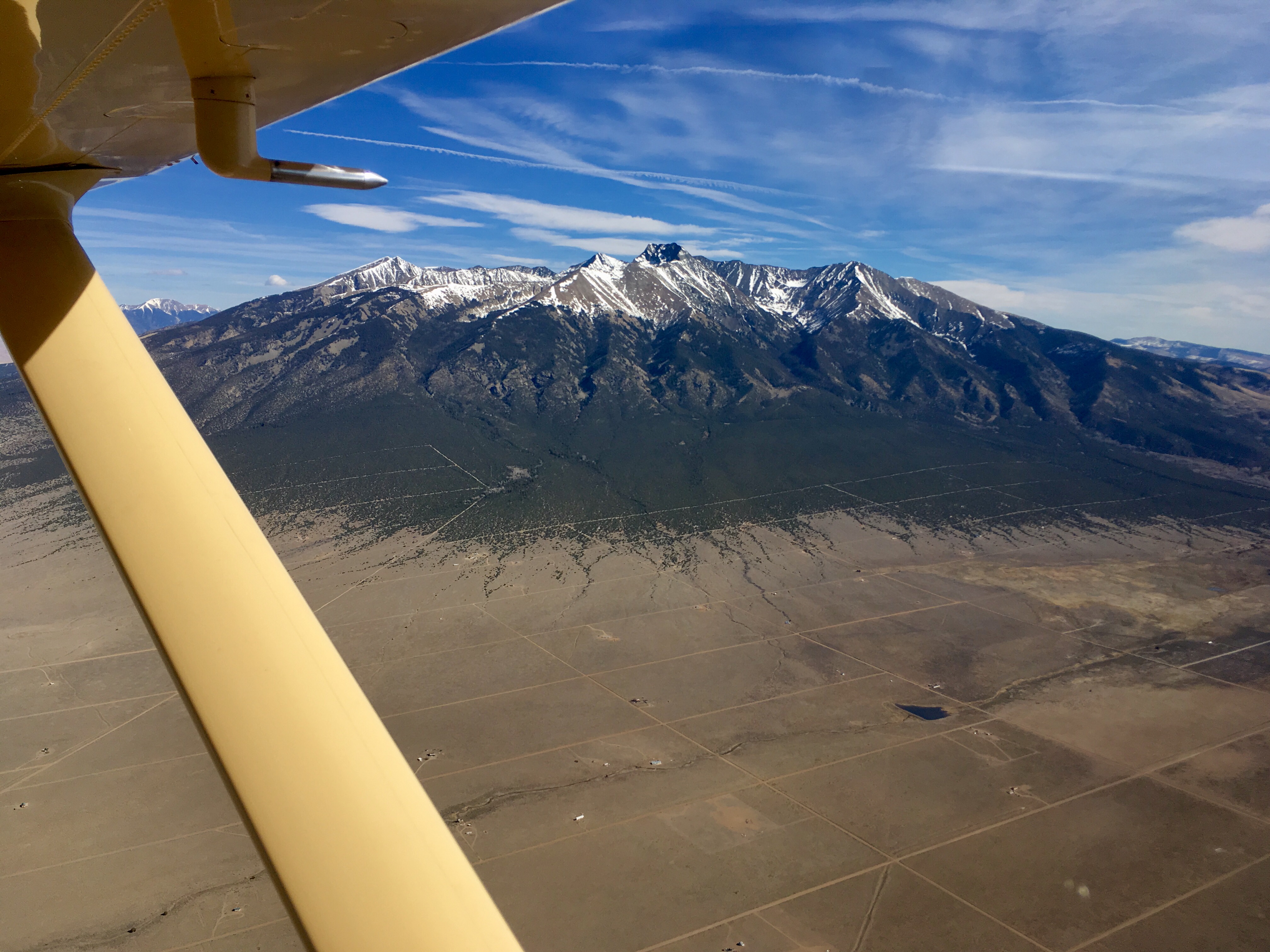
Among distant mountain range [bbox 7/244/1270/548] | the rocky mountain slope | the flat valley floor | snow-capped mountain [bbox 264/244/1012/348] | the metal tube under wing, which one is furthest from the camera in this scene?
snow-capped mountain [bbox 264/244/1012/348]

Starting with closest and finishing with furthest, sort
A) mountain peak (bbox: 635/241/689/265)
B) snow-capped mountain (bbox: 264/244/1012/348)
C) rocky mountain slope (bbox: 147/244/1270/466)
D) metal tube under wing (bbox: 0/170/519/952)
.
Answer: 1. metal tube under wing (bbox: 0/170/519/952)
2. rocky mountain slope (bbox: 147/244/1270/466)
3. snow-capped mountain (bbox: 264/244/1012/348)
4. mountain peak (bbox: 635/241/689/265)

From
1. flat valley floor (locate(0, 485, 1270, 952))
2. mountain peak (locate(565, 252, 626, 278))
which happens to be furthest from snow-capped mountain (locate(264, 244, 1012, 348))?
flat valley floor (locate(0, 485, 1270, 952))

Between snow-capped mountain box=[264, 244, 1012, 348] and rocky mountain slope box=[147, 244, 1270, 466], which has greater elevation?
snow-capped mountain box=[264, 244, 1012, 348]

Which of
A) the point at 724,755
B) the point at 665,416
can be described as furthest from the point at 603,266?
the point at 724,755

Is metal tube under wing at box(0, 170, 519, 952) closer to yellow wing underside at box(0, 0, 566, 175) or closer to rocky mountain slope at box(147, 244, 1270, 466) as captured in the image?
yellow wing underside at box(0, 0, 566, 175)

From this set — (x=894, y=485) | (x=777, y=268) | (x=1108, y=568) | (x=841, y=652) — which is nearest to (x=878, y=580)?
(x=841, y=652)

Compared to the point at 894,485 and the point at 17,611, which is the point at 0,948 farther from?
the point at 894,485

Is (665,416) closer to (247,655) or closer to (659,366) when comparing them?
(659,366)

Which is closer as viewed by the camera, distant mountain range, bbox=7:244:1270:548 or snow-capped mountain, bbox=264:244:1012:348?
distant mountain range, bbox=7:244:1270:548
